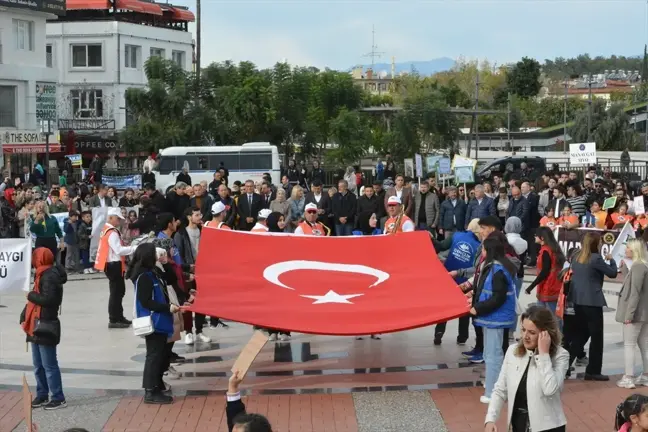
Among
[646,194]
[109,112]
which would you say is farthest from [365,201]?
[109,112]

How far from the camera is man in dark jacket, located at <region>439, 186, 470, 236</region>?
23375mm

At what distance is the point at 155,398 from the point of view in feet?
38.2

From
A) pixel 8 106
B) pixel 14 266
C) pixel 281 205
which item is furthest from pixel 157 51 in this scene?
pixel 14 266

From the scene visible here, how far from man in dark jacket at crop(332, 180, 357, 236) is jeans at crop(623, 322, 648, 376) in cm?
1175

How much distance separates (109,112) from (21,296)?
43.6m

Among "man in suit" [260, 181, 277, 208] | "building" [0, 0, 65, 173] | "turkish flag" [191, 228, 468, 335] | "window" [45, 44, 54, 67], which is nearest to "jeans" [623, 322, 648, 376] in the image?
"turkish flag" [191, 228, 468, 335]

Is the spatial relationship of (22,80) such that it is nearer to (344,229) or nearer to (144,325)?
(344,229)

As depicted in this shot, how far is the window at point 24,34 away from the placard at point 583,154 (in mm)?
30624

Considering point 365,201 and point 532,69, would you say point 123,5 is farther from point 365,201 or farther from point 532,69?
point 532,69

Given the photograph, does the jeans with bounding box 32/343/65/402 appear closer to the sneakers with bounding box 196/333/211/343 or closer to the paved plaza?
the paved plaza

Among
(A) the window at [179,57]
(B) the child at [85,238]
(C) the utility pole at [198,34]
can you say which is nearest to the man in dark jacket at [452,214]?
(B) the child at [85,238]

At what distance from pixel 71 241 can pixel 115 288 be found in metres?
7.29

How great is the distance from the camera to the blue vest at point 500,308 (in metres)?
11.0

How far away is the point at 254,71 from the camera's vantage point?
50781 mm
